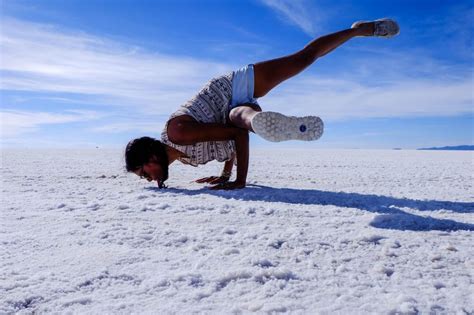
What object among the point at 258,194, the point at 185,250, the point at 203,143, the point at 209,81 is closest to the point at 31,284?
the point at 185,250

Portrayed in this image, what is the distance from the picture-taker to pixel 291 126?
227cm

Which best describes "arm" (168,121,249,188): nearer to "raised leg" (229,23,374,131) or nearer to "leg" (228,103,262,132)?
"leg" (228,103,262,132)

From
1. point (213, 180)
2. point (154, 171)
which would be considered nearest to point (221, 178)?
point (213, 180)

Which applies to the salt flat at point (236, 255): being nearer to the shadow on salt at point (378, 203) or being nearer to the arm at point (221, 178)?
the shadow on salt at point (378, 203)

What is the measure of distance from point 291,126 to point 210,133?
83 cm

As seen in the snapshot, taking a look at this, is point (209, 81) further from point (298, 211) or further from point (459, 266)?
point (459, 266)

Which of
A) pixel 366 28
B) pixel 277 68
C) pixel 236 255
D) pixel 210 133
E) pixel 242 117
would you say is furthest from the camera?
pixel 366 28

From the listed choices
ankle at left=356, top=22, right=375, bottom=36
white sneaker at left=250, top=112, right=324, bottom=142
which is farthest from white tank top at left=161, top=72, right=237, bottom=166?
ankle at left=356, top=22, right=375, bottom=36

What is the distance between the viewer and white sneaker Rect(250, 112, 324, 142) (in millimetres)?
2262

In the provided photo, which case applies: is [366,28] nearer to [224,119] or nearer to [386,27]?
[386,27]

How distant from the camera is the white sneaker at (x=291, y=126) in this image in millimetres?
2262

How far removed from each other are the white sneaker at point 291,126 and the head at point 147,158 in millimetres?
1159

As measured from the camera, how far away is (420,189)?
10.1 feet

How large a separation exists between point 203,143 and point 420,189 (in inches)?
67.8
